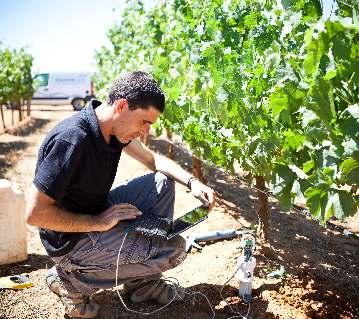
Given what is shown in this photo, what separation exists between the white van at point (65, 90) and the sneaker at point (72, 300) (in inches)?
942

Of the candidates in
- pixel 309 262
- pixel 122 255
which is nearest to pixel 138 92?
pixel 122 255

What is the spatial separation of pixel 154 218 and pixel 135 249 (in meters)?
0.22

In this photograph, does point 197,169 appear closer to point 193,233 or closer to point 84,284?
point 193,233

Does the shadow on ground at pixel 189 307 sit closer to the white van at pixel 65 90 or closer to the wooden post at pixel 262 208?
the wooden post at pixel 262 208

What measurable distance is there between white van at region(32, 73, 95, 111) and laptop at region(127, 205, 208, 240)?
78.6 feet

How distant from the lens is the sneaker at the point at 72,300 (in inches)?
101

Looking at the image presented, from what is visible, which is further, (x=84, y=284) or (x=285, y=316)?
(x=285, y=316)

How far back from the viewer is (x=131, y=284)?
9.47 feet

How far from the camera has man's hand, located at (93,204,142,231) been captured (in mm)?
2344

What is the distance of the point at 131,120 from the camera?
230cm

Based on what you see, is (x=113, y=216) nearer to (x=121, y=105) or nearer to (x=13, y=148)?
(x=121, y=105)

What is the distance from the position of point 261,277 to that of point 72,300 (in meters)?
1.46

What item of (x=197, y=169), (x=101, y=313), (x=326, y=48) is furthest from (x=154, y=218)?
(x=197, y=169)

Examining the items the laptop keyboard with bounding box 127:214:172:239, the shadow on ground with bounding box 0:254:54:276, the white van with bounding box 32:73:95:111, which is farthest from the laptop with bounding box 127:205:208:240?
the white van with bounding box 32:73:95:111
